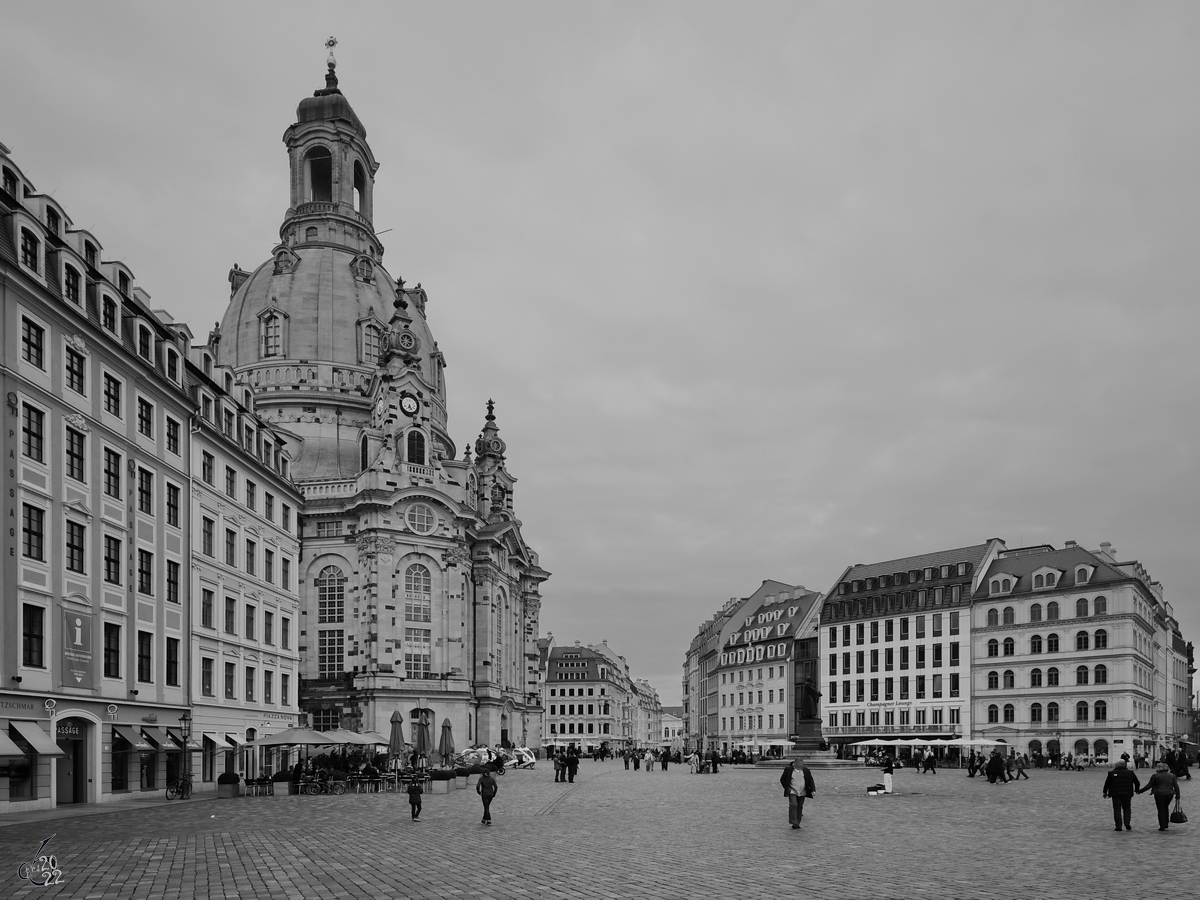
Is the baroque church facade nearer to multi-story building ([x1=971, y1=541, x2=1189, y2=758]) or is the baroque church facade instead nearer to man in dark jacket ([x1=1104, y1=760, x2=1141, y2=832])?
multi-story building ([x1=971, y1=541, x2=1189, y2=758])

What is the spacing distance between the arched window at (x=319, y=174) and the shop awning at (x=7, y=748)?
4229 inches

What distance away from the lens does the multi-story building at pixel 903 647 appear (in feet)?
379

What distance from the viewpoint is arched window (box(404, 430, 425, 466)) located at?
112875 millimetres

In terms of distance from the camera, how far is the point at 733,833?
1209 inches

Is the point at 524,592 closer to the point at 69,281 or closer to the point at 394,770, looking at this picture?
the point at 394,770

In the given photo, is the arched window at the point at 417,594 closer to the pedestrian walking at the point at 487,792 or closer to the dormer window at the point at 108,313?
the dormer window at the point at 108,313

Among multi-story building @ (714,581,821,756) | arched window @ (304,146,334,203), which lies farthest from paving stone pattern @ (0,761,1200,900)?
arched window @ (304,146,334,203)

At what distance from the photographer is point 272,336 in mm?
120562

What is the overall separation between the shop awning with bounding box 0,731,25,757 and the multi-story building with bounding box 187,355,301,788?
53.3 feet

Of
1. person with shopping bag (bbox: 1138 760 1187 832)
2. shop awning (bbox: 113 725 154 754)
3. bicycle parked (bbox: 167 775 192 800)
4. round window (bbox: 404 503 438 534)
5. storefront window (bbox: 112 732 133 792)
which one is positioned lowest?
bicycle parked (bbox: 167 775 192 800)

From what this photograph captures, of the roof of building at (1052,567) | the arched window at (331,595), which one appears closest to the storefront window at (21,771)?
the arched window at (331,595)

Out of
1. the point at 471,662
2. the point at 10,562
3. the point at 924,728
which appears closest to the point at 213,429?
the point at 10,562

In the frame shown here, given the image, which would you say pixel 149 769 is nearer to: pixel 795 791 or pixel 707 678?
pixel 795 791

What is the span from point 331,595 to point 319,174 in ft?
179
